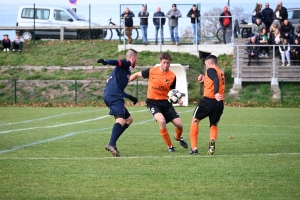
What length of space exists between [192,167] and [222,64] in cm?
2348

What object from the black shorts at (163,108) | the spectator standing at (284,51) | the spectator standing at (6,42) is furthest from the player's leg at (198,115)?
the spectator standing at (6,42)

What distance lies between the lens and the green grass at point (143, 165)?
7.93 m

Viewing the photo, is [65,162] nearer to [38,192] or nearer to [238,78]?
[38,192]

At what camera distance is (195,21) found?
33.7 m

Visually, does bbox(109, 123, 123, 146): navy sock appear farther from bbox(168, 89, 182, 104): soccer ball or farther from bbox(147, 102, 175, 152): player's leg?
bbox(168, 89, 182, 104): soccer ball

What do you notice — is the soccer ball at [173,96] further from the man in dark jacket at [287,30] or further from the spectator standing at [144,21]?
the spectator standing at [144,21]

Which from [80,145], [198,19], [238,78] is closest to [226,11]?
[198,19]

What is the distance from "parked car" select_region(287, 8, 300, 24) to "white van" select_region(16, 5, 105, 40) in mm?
11726

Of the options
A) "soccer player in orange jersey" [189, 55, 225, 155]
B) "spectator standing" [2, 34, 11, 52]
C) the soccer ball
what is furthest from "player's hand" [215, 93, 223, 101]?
"spectator standing" [2, 34, 11, 52]

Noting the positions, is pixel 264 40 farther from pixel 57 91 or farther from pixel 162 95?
pixel 162 95

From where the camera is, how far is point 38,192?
7875 millimetres

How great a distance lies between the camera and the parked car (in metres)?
33.2

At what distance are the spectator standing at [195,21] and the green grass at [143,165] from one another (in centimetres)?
1648

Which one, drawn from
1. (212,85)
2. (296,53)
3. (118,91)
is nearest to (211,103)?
(212,85)
